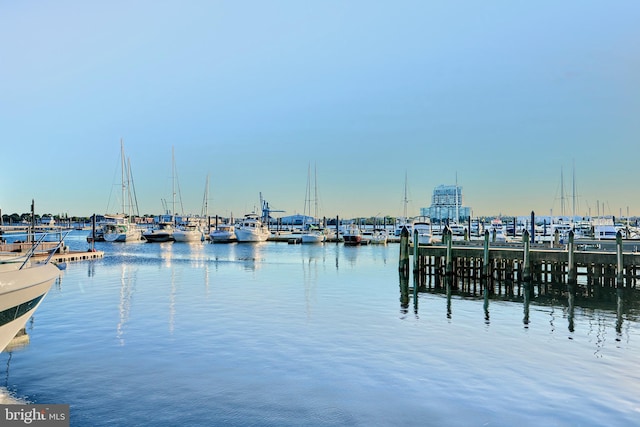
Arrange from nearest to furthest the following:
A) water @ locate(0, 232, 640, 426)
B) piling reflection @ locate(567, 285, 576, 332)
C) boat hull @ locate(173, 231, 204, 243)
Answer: water @ locate(0, 232, 640, 426)
piling reflection @ locate(567, 285, 576, 332)
boat hull @ locate(173, 231, 204, 243)

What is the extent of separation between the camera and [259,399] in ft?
40.2

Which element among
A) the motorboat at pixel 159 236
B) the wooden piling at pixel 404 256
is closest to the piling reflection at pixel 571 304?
the wooden piling at pixel 404 256

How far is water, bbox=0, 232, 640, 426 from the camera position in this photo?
11508mm

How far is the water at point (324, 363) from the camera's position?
11508 millimetres

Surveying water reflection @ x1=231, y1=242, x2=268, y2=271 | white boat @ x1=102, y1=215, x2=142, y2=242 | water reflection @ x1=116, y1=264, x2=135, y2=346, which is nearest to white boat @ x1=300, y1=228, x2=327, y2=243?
water reflection @ x1=231, y1=242, x2=268, y2=271

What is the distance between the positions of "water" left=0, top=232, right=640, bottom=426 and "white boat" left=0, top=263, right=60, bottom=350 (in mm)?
1543

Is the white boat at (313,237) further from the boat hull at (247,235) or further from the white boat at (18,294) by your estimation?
the white boat at (18,294)

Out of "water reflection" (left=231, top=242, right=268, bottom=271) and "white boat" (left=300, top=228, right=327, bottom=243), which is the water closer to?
"water reflection" (left=231, top=242, right=268, bottom=271)

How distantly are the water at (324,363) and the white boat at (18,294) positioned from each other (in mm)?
1543

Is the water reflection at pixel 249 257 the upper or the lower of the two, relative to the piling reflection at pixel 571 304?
lower

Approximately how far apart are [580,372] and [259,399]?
8.79m

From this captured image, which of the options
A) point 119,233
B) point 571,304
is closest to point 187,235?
point 119,233

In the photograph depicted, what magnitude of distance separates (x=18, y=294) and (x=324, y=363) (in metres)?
8.03

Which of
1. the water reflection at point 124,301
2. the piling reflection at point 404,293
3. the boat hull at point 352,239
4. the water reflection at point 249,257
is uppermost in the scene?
the boat hull at point 352,239
